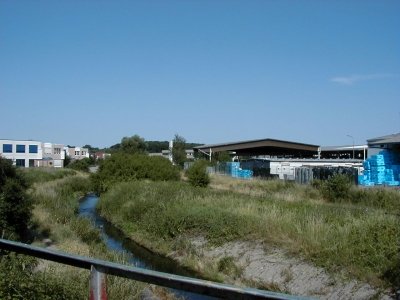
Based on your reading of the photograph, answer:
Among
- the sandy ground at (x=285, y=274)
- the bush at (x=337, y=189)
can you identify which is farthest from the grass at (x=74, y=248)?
the bush at (x=337, y=189)

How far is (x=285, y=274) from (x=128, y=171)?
3766 centimetres

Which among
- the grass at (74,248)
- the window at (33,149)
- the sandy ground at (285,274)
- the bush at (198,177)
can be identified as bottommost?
the sandy ground at (285,274)

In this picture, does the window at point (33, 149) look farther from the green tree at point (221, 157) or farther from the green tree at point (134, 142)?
the green tree at point (221, 157)

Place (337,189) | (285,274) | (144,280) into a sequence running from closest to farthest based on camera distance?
(144,280)
(285,274)
(337,189)

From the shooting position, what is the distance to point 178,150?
119938 millimetres

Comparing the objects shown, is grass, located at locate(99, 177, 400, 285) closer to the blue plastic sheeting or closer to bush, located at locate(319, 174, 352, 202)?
bush, located at locate(319, 174, 352, 202)

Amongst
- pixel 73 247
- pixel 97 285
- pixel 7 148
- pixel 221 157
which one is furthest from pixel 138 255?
pixel 7 148

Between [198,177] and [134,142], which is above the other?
[134,142]

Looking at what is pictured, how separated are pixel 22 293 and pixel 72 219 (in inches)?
875

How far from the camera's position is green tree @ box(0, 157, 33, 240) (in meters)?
17.9

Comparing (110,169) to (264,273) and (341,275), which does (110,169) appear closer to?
(264,273)

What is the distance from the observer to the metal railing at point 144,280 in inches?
130

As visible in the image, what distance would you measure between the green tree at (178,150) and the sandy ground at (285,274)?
87566 mm

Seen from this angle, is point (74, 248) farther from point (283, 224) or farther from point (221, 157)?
point (221, 157)
